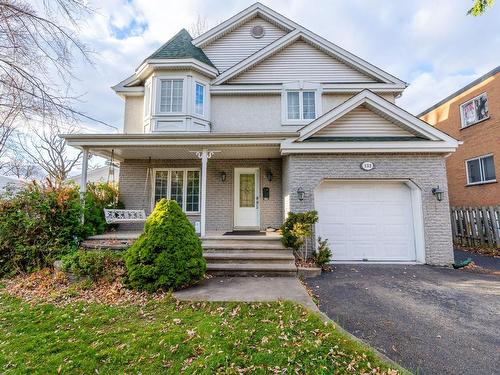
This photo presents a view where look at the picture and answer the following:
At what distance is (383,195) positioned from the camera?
7676 millimetres

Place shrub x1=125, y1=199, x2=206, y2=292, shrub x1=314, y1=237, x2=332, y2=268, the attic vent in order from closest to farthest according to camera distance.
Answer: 1. shrub x1=125, y1=199, x2=206, y2=292
2. shrub x1=314, y1=237, x2=332, y2=268
3. the attic vent

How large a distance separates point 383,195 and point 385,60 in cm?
918

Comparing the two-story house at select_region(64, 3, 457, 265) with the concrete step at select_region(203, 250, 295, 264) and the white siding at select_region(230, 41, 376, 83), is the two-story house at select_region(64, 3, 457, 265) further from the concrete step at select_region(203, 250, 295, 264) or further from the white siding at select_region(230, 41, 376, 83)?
the concrete step at select_region(203, 250, 295, 264)

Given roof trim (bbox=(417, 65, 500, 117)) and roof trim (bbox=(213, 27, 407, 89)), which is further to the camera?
roof trim (bbox=(417, 65, 500, 117))

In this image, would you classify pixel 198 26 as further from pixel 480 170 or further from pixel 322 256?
pixel 480 170

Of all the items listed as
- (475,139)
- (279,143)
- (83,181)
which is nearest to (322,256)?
(279,143)

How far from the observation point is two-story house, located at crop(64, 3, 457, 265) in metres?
7.46

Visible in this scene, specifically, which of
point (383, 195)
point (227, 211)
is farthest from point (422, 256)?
point (227, 211)

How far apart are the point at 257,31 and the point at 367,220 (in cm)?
1009

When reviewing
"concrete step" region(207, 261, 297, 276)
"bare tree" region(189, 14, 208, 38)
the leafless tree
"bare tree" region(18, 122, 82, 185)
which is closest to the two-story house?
"concrete step" region(207, 261, 297, 276)

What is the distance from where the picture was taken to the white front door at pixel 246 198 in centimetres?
958

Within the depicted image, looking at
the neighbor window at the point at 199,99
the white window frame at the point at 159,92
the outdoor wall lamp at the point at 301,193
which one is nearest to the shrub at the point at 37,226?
the white window frame at the point at 159,92

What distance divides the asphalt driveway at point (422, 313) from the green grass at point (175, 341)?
75cm

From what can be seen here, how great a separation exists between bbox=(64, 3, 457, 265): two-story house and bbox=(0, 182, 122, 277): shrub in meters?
1.98
